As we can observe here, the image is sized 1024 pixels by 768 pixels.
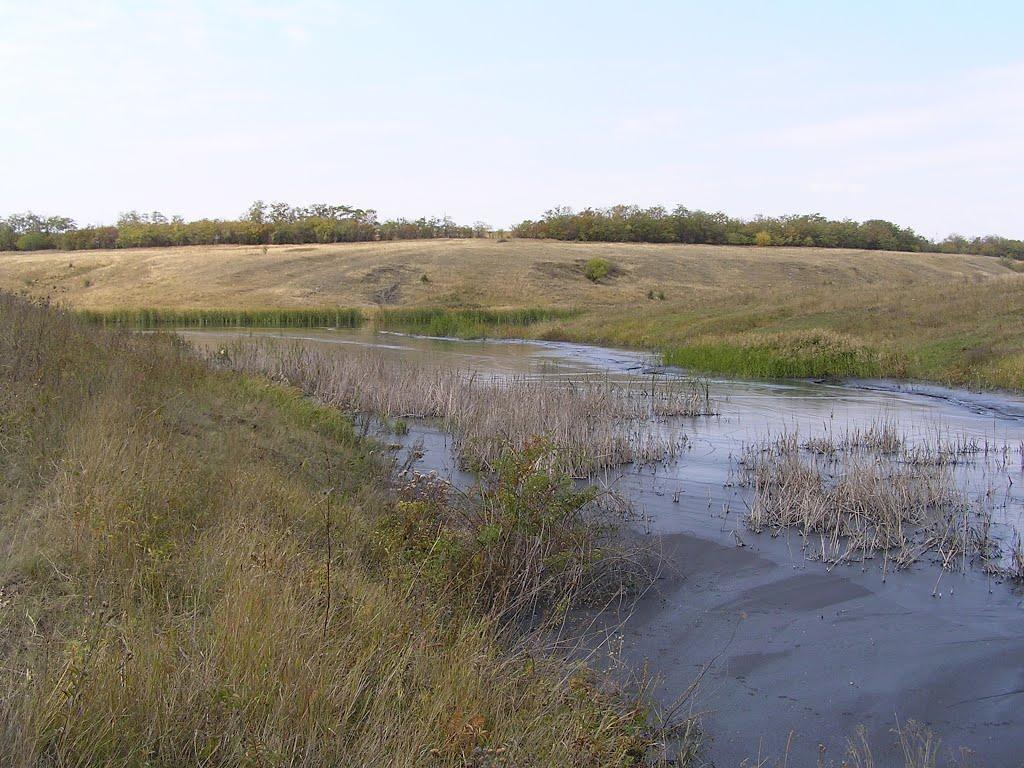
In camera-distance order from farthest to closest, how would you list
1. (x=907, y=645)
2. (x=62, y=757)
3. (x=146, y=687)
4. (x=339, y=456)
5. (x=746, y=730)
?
(x=339, y=456) < (x=907, y=645) < (x=746, y=730) < (x=146, y=687) < (x=62, y=757)

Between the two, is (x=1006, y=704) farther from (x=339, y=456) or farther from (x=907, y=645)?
(x=339, y=456)

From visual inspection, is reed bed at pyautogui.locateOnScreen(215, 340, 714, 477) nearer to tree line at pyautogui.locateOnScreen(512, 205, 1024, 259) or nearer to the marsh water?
the marsh water

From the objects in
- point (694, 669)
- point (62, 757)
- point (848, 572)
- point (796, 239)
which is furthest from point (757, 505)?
point (796, 239)


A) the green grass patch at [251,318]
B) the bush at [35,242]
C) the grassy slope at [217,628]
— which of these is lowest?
the green grass patch at [251,318]

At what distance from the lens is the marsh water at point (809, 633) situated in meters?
5.48

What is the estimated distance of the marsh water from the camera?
5.48 m

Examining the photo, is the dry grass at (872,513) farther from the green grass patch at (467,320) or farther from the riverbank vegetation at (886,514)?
the green grass patch at (467,320)

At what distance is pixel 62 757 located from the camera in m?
3.11

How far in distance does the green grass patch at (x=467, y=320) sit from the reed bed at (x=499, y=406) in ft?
84.6

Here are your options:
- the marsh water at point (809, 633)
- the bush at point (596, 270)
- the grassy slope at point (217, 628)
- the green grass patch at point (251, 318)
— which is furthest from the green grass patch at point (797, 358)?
the bush at point (596, 270)

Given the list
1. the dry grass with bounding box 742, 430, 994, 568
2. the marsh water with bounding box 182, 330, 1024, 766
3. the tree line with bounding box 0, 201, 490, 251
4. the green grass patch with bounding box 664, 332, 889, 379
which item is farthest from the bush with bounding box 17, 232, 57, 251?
the dry grass with bounding box 742, 430, 994, 568

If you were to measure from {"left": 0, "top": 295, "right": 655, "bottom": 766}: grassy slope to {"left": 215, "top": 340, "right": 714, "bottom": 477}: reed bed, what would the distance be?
13.8 feet

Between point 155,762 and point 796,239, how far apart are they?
353 feet

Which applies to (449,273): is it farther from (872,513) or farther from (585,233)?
(872,513)
